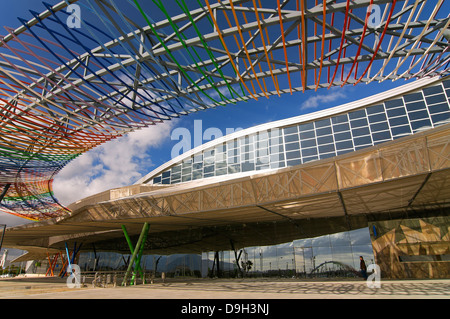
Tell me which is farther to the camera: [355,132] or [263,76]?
[355,132]

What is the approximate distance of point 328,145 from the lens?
109 feet

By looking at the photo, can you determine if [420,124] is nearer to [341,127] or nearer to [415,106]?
[415,106]

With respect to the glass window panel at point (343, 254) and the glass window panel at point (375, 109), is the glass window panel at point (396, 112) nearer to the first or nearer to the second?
the glass window panel at point (375, 109)

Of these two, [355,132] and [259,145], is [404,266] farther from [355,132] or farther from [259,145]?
[259,145]

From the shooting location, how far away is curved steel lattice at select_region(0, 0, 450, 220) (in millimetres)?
8242

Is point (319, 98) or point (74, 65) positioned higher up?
point (319, 98)

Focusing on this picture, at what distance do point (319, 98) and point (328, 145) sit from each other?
7582 millimetres

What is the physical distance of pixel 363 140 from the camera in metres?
31.4

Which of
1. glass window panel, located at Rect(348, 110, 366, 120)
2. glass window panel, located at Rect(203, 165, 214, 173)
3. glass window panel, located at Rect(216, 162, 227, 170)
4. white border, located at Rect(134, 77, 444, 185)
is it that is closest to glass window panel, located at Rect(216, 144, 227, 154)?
white border, located at Rect(134, 77, 444, 185)

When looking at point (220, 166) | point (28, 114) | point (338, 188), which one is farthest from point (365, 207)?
point (220, 166)

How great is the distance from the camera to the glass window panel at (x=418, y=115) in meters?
28.9

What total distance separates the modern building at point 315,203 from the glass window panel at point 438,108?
0.10 meters

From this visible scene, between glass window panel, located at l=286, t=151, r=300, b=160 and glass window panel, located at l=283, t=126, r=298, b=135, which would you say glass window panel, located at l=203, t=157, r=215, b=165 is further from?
glass window panel, located at l=286, t=151, r=300, b=160

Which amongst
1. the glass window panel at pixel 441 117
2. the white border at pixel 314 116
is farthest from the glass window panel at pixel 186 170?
the glass window panel at pixel 441 117
